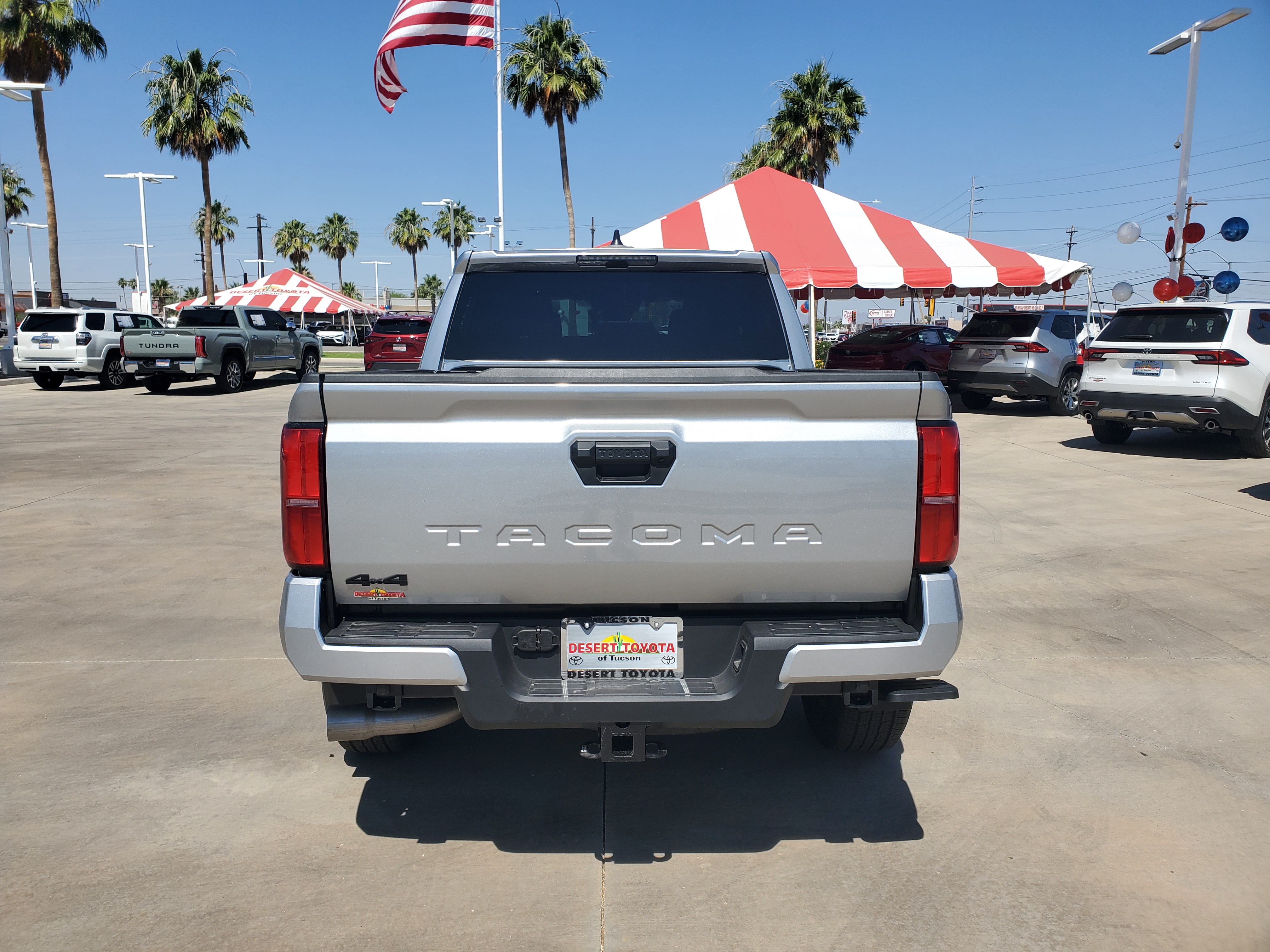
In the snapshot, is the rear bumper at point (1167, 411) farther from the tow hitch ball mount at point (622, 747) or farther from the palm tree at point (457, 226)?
the palm tree at point (457, 226)

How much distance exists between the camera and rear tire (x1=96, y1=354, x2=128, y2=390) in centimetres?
2167

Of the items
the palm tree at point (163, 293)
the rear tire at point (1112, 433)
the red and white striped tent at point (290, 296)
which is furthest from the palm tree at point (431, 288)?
the rear tire at point (1112, 433)

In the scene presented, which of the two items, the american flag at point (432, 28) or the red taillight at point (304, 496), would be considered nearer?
the red taillight at point (304, 496)

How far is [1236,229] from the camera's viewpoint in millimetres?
20516

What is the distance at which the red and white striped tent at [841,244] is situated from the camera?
51.9 feet

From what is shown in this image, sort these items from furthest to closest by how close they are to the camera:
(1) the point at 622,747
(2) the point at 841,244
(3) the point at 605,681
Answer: (2) the point at 841,244, (1) the point at 622,747, (3) the point at 605,681

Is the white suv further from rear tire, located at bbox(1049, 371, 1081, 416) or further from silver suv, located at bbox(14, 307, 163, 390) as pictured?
silver suv, located at bbox(14, 307, 163, 390)

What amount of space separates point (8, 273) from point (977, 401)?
81.2 feet

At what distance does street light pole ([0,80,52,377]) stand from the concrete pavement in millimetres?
22740

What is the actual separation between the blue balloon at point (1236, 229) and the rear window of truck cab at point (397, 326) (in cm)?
1794

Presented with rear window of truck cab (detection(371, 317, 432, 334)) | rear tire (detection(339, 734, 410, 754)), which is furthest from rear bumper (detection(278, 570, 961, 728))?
rear window of truck cab (detection(371, 317, 432, 334))

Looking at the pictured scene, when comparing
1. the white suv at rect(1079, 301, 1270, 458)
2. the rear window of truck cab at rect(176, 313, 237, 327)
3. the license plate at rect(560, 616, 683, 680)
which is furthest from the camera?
the rear window of truck cab at rect(176, 313, 237, 327)

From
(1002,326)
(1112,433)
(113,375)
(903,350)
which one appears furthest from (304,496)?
(113,375)

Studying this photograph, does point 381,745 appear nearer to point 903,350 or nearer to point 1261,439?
point 1261,439
